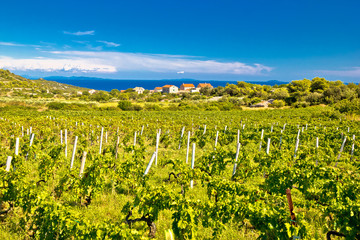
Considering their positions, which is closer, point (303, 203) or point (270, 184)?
point (303, 203)

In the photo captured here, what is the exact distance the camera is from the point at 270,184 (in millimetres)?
5754

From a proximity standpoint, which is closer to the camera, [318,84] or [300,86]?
[318,84]

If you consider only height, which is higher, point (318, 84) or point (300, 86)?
point (318, 84)

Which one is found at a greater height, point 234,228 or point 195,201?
point 195,201

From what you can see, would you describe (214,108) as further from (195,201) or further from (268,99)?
(195,201)

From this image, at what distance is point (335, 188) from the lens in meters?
4.89

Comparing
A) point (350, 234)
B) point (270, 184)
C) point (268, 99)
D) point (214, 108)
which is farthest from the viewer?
point (268, 99)

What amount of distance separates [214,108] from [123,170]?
42326 mm

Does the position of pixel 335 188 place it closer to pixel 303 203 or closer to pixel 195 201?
pixel 303 203

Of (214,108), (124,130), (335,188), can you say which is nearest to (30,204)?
(335,188)

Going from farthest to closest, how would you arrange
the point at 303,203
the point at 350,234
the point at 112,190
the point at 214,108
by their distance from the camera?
the point at 214,108, the point at 112,190, the point at 303,203, the point at 350,234

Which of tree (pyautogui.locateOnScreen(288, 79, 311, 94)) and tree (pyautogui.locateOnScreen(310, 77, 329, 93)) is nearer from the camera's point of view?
tree (pyautogui.locateOnScreen(310, 77, 329, 93))

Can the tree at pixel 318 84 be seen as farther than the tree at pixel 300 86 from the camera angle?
No

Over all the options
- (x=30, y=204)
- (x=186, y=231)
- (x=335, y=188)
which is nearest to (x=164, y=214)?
(x=186, y=231)
